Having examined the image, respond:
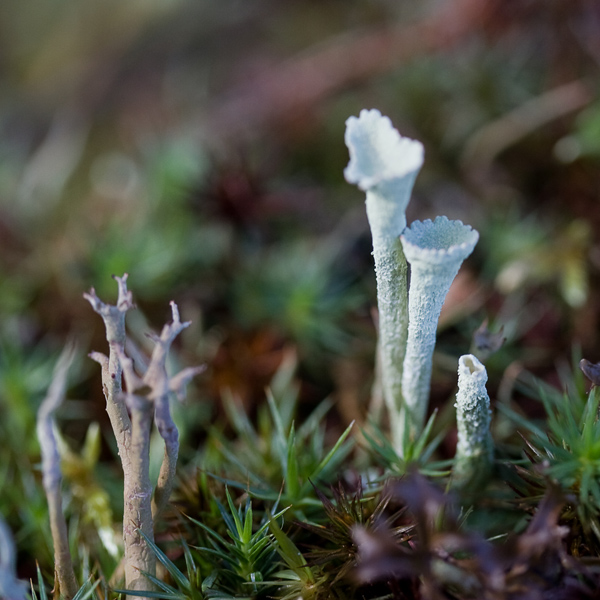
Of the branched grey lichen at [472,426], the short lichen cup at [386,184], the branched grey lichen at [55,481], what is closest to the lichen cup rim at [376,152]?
the short lichen cup at [386,184]

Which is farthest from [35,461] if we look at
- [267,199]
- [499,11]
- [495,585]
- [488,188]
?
[499,11]

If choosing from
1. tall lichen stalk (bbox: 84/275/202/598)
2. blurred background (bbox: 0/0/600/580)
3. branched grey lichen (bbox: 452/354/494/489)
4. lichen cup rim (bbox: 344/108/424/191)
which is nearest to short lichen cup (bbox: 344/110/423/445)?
lichen cup rim (bbox: 344/108/424/191)

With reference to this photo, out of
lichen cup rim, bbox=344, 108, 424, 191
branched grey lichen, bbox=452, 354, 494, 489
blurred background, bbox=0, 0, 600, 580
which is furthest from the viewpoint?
blurred background, bbox=0, 0, 600, 580

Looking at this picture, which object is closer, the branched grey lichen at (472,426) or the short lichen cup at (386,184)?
the short lichen cup at (386,184)

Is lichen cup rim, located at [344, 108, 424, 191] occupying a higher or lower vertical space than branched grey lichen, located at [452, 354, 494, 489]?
higher

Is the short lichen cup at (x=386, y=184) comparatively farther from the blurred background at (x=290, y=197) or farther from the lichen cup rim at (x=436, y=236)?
the blurred background at (x=290, y=197)

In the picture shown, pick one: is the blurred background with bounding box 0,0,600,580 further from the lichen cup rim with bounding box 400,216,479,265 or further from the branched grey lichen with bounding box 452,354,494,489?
the lichen cup rim with bounding box 400,216,479,265

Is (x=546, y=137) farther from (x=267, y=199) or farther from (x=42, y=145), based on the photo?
(x=42, y=145)

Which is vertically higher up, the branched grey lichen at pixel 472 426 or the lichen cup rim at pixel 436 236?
the lichen cup rim at pixel 436 236

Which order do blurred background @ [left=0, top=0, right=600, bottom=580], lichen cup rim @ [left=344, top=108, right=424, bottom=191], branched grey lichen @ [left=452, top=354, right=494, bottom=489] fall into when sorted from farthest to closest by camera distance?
blurred background @ [left=0, top=0, right=600, bottom=580]
branched grey lichen @ [left=452, top=354, right=494, bottom=489]
lichen cup rim @ [left=344, top=108, right=424, bottom=191]
